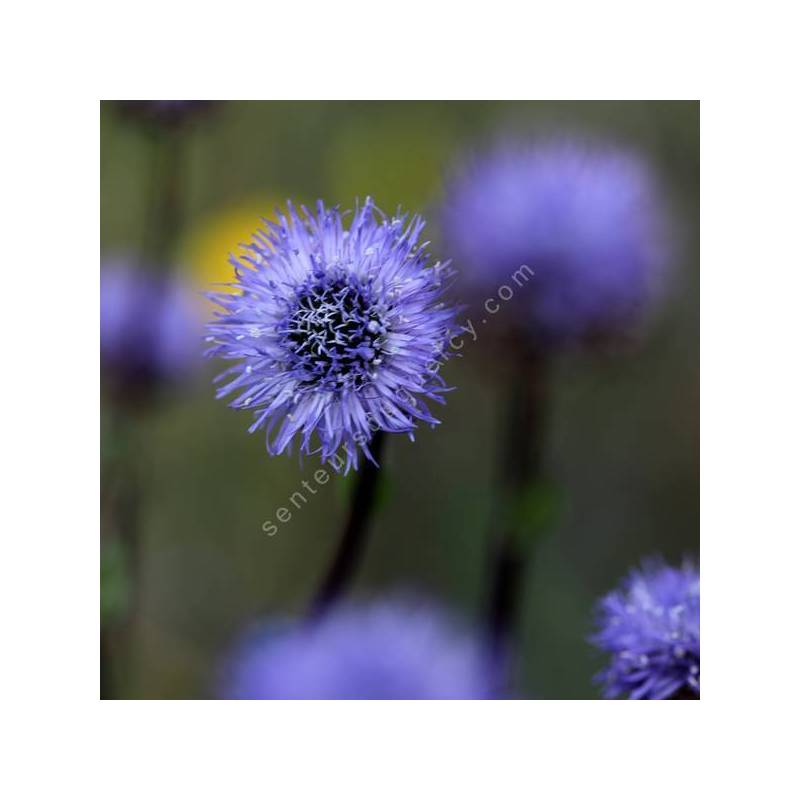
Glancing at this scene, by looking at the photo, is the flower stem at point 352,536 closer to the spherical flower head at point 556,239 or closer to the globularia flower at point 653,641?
the globularia flower at point 653,641

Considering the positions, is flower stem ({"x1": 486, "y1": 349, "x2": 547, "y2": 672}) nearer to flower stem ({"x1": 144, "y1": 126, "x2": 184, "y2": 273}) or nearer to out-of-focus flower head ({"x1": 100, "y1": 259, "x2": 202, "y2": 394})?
out-of-focus flower head ({"x1": 100, "y1": 259, "x2": 202, "y2": 394})

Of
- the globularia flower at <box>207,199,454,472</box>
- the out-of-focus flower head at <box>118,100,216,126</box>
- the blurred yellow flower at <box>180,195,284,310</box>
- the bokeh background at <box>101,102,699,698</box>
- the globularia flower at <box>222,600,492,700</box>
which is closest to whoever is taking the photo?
the globularia flower at <box>207,199,454,472</box>

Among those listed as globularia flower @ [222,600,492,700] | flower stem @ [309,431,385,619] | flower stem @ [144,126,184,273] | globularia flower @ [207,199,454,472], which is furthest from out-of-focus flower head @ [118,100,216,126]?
globularia flower @ [222,600,492,700]

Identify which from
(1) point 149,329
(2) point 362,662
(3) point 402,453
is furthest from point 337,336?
(1) point 149,329

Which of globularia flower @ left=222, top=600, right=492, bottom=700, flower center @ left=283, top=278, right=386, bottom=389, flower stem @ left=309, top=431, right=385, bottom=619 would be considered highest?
flower center @ left=283, top=278, right=386, bottom=389

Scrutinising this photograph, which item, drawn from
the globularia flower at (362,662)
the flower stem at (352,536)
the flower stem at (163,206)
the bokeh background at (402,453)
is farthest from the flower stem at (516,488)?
the flower stem at (163,206)
